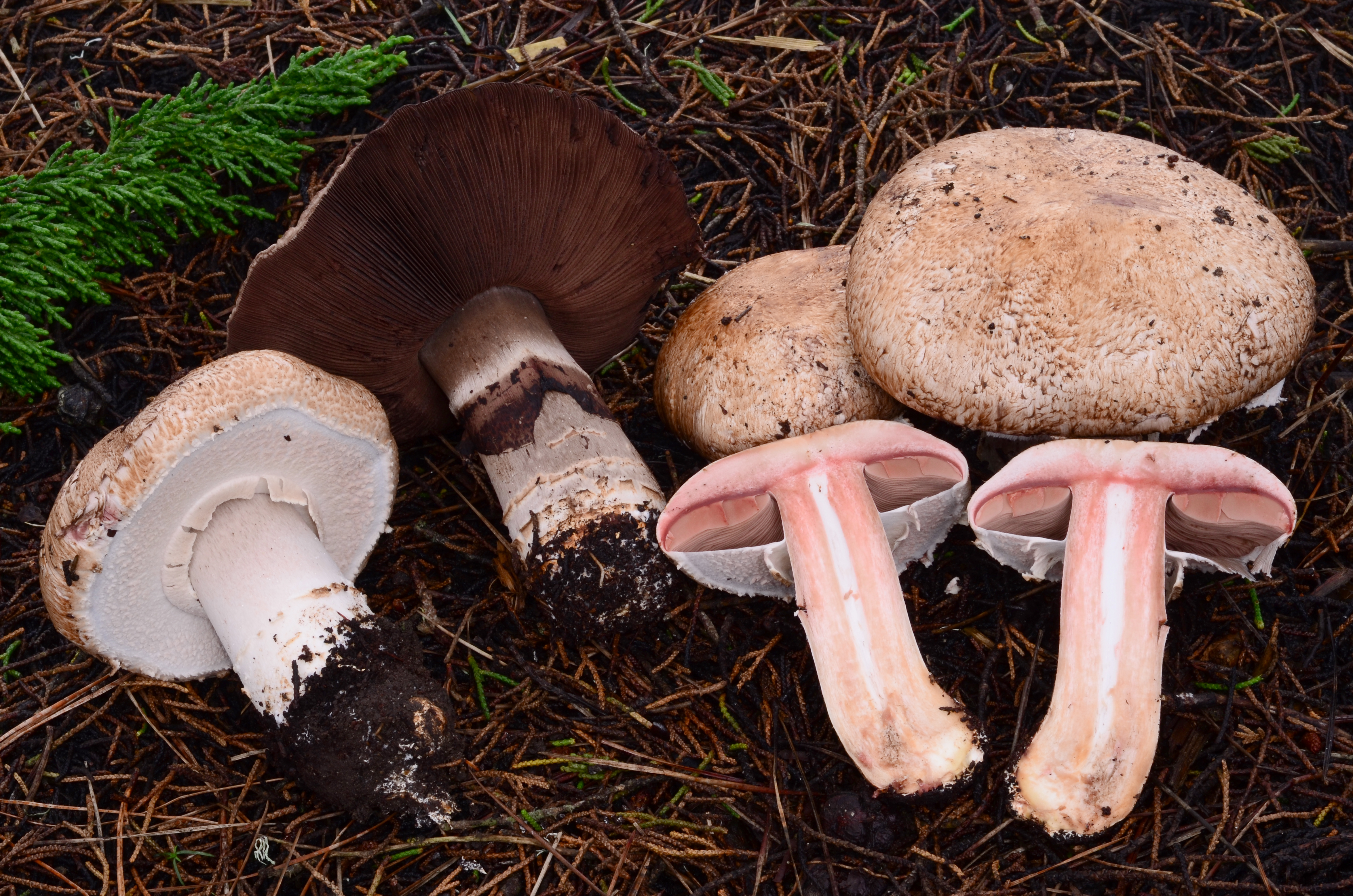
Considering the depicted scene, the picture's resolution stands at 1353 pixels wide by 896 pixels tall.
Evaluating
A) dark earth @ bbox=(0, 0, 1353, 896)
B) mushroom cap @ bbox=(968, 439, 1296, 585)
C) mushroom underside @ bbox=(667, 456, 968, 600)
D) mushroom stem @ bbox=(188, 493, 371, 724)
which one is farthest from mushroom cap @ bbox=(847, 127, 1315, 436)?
mushroom stem @ bbox=(188, 493, 371, 724)

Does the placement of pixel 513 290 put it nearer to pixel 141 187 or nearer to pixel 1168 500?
pixel 141 187

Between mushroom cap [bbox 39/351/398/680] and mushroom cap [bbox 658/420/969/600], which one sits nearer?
mushroom cap [bbox 39/351/398/680]

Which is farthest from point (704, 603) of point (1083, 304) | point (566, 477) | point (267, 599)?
point (1083, 304)

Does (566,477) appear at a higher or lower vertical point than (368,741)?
higher

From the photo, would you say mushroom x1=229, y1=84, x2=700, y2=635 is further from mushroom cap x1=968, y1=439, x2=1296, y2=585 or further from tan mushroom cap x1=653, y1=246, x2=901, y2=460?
mushroom cap x1=968, y1=439, x2=1296, y2=585

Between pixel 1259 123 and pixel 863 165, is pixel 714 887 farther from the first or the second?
pixel 1259 123

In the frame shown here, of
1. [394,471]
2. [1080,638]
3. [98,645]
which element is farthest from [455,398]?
[1080,638]
